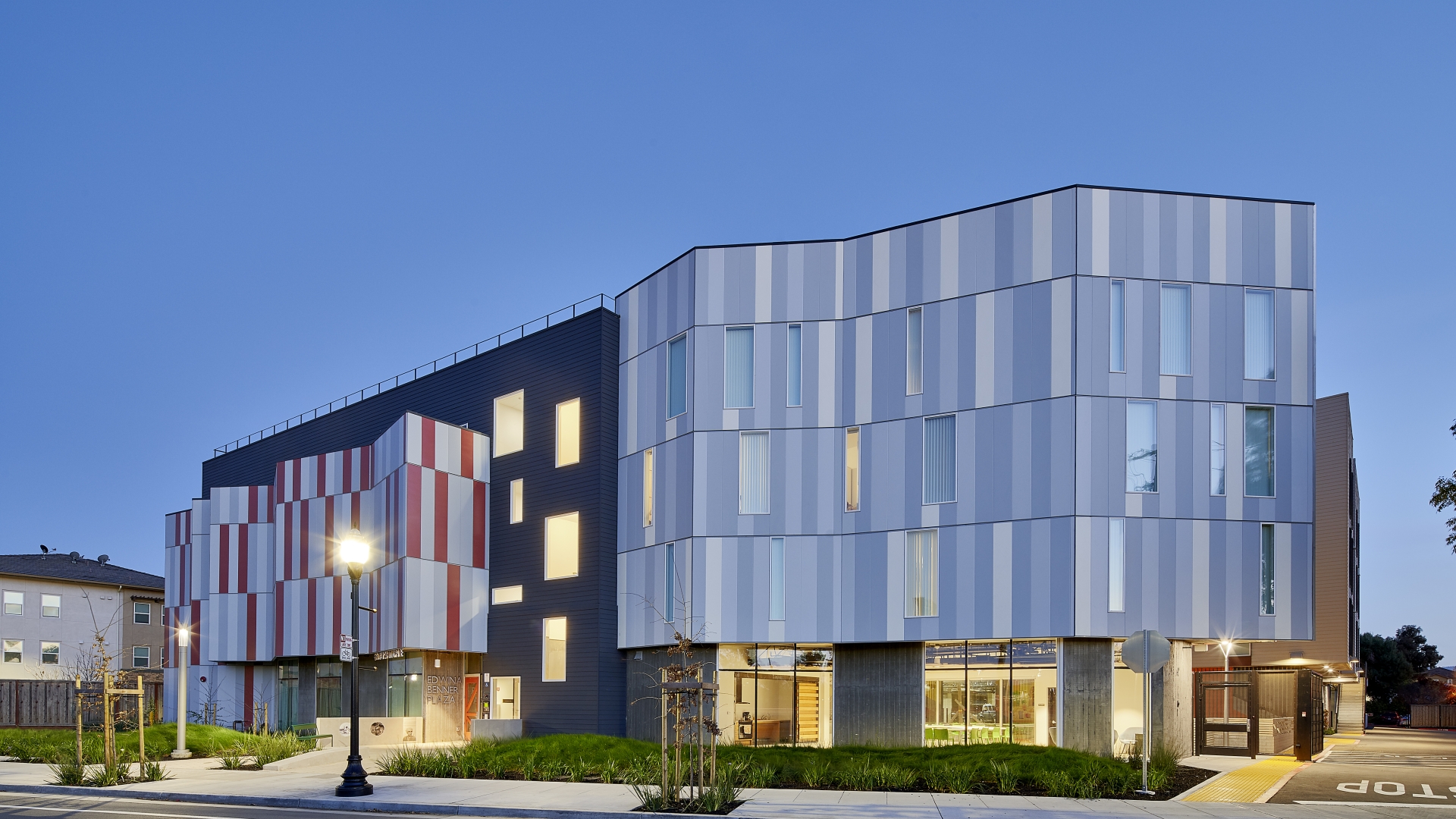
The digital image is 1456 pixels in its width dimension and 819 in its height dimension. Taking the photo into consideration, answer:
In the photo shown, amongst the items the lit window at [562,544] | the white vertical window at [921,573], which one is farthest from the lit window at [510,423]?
the white vertical window at [921,573]

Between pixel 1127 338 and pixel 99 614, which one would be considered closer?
pixel 1127 338

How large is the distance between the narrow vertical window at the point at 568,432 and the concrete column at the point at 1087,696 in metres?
17.1

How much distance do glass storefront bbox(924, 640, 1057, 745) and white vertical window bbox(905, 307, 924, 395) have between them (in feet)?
23.1

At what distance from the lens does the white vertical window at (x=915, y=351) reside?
32250 millimetres

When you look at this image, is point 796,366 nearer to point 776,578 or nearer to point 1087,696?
point 776,578

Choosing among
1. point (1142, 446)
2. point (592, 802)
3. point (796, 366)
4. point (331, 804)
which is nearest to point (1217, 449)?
point (1142, 446)

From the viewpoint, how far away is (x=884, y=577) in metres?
31.9

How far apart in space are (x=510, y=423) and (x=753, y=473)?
11991mm

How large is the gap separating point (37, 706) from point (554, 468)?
38086 mm

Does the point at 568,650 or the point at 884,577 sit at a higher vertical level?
the point at 884,577

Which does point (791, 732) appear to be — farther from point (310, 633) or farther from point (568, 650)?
point (310, 633)

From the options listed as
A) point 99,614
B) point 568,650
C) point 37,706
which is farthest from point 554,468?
point 99,614

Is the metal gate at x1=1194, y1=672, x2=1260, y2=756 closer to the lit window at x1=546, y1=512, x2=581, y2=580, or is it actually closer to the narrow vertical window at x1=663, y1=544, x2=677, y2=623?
the narrow vertical window at x1=663, y1=544, x2=677, y2=623

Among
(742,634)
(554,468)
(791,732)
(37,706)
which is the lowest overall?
(37,706)
